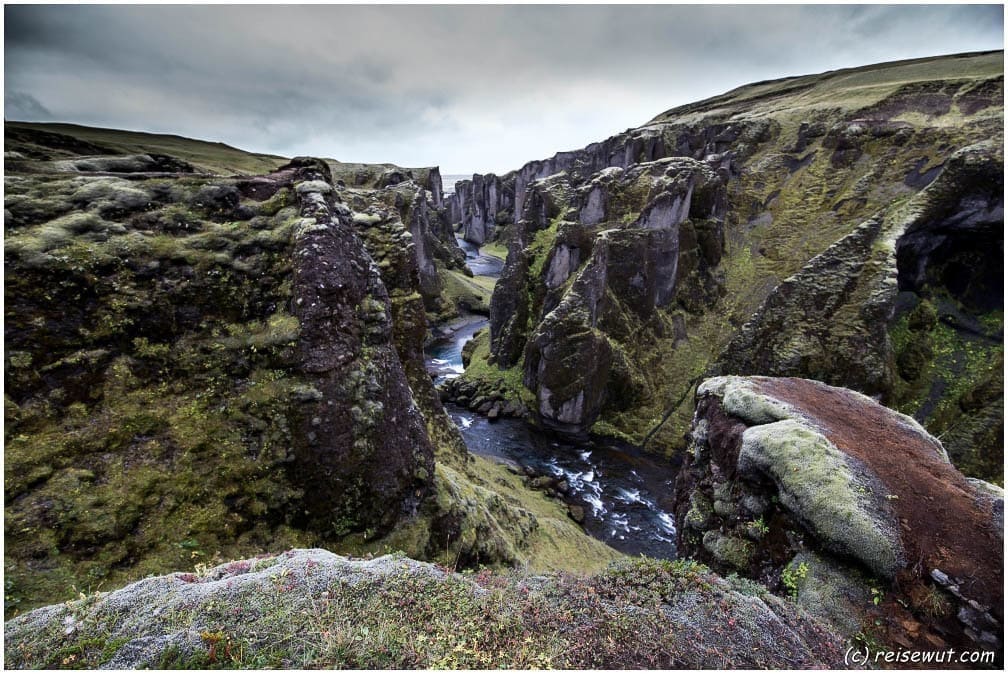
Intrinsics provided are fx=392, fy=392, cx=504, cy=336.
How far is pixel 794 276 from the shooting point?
94.9ft

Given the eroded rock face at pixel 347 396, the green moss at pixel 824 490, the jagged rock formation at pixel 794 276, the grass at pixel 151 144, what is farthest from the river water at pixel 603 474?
the grass at pixel 151 144

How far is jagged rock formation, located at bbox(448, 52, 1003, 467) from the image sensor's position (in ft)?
86.2

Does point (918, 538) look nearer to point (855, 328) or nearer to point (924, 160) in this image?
point (855, 328)

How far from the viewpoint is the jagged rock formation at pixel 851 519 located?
8242 mm

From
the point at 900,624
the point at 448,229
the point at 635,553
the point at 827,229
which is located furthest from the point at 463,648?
the point at 448,229

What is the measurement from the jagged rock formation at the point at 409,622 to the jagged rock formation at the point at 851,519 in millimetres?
2369

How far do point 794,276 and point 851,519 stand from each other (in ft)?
82.4

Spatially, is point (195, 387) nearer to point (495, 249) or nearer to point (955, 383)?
point (955, 383)

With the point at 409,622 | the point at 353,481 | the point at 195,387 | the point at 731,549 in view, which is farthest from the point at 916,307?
the point at 195,387

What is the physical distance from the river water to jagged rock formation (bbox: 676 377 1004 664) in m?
11.5

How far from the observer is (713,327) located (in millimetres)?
38188

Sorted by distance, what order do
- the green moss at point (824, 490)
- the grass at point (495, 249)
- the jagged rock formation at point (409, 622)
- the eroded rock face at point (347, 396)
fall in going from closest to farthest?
the jagged rock formation at point (409, 622)
the green moss at point (824, 490)
the eroded rock face at point (347, 396)
the grass at point (495, 249)

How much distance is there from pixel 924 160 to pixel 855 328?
74.3 feet

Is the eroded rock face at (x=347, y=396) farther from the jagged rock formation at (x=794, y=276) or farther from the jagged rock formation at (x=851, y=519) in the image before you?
the jagged rock formation at (x=794, y=276)
